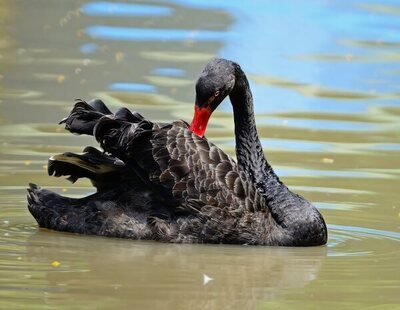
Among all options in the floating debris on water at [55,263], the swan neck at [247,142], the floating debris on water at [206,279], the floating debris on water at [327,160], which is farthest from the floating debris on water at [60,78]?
the floating debris on water at [206,279]

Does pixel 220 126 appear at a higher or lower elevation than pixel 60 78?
lower

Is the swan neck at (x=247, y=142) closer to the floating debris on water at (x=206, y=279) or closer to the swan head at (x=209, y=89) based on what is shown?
the swan head at (x=209, y=89)

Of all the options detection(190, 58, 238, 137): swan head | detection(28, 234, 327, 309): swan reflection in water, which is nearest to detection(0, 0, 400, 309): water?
detection(28, 234, 327, 309): swan reflection in water

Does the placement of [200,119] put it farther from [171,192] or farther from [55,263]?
[55,263]

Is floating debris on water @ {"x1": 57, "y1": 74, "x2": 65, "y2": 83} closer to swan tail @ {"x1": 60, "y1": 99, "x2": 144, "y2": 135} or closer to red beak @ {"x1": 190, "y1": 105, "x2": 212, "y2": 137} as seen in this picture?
swan tail @ {"x1": 60, "y1": 99, "x2": 144, "y2": 135}

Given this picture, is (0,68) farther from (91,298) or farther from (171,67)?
(91,298)

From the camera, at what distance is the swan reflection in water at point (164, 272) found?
6.68 metres

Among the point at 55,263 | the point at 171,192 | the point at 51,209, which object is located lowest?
the point at 55,263

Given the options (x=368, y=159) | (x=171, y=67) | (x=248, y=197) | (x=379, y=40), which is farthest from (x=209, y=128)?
(x=379, y=40)

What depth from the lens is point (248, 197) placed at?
834 cm

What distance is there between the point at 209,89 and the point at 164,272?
4.90 ft

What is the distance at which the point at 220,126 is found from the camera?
12.5 m

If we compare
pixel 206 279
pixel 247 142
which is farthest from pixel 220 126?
pixel 206 279

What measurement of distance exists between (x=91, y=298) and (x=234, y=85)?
2.59 meters
